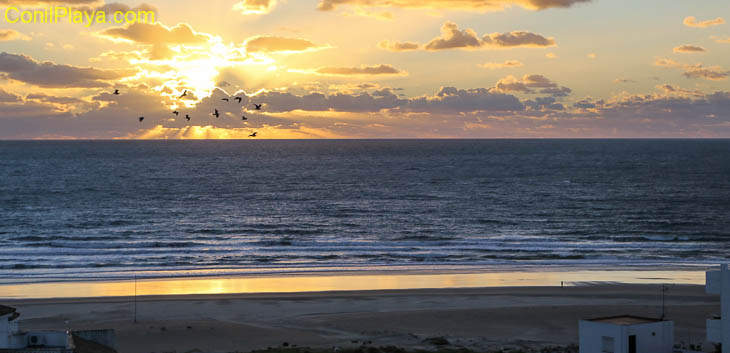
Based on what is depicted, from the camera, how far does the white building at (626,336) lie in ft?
68.8

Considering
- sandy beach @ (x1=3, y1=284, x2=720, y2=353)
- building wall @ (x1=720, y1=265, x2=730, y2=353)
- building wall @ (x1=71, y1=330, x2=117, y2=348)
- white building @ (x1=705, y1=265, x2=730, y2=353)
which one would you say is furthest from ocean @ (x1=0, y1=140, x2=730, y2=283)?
building wall @ (x1=720, y1=265, x2=730, y2=353)

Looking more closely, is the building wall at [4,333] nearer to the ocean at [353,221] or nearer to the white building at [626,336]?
the white building at [626,336]

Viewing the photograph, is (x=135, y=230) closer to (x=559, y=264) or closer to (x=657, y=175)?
(x=559, y=264)

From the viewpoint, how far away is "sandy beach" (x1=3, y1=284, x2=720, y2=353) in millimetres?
30078

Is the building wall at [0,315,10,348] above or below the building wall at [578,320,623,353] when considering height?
above

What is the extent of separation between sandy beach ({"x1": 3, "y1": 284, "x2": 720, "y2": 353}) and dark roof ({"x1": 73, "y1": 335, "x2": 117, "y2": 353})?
17.5 ft

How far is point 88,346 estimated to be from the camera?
22.4 meters

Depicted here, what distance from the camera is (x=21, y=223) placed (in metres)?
75.7

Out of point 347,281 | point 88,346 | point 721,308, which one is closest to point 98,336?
point 88,346

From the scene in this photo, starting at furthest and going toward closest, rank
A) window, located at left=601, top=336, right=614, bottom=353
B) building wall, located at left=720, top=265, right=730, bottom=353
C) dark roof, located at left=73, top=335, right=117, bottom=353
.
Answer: dark roof, located at left=73, top=335, right=117, bottom=353 → window, located at left=601, top=336, right=614, bottom=353 → building wall, located at left=720, top=265, right=730, bottom=353

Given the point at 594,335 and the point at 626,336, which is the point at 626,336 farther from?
the point at 594,335

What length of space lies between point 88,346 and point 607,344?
1453 cm

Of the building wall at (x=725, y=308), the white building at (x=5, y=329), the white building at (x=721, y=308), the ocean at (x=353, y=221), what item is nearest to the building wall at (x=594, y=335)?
the white building at (x=721, y=308)

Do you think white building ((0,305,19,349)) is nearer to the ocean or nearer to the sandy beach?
the sandy beach
